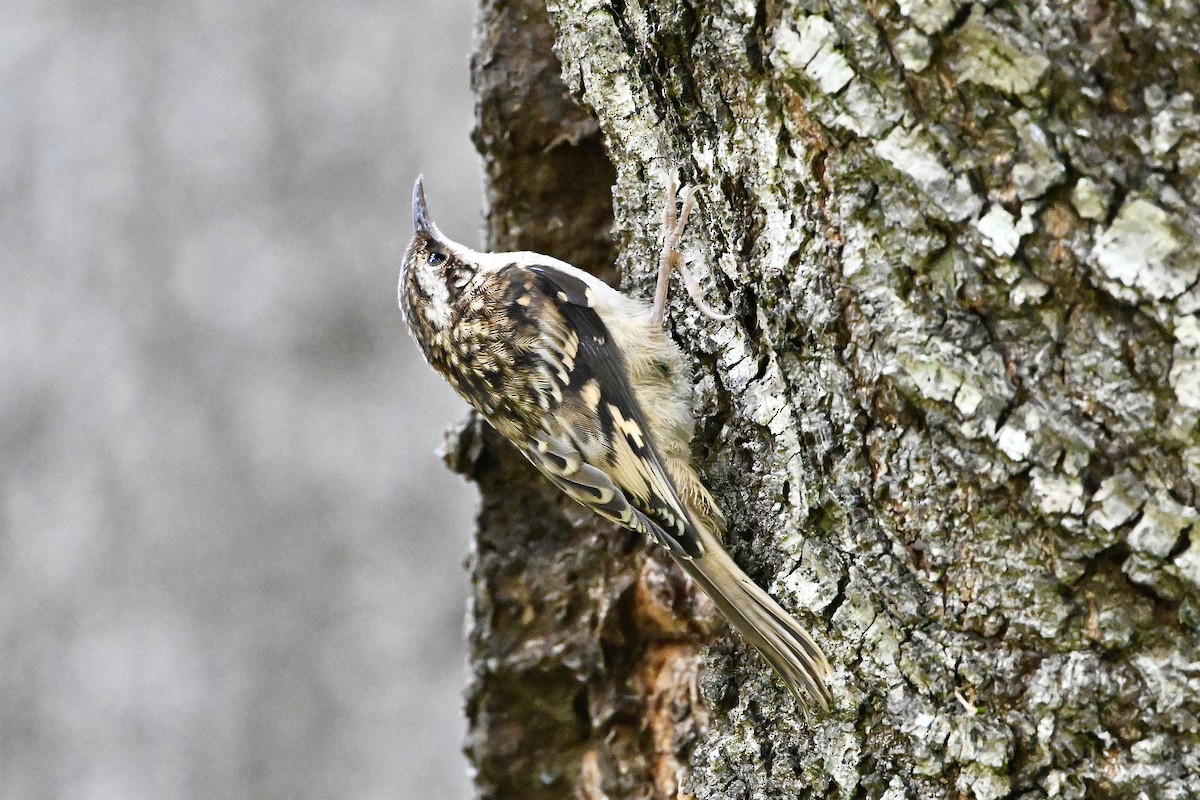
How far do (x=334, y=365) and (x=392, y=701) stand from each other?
4.05 ft

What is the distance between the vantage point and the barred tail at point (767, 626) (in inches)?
63.8

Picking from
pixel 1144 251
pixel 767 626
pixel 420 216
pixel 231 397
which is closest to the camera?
pixel 1144 251

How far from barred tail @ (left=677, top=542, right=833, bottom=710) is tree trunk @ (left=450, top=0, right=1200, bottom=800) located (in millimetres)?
28

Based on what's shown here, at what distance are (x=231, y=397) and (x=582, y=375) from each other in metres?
2.50

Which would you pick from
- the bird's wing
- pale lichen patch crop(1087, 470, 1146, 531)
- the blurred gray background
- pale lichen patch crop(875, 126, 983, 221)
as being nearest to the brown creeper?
the bird's wing

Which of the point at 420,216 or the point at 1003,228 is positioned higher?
the point at 420,216

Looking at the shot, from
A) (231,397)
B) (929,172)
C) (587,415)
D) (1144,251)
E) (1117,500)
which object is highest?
(231,397)

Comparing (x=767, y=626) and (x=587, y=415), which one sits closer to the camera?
(x=767, y=626)

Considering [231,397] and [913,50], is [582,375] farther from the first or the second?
[231,397]

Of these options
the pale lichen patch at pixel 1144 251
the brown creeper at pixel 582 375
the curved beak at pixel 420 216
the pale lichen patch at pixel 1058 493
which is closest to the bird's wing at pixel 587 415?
the brown creeper at pixel 582 375

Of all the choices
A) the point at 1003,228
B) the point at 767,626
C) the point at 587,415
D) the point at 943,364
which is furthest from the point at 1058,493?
the point at 587,415

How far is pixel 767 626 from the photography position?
1682 millimetres

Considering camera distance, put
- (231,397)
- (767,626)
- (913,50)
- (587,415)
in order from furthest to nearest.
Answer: (231,397), (587,415), (767,626), (913,50)

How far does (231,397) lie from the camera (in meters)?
4.43
